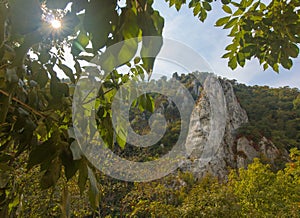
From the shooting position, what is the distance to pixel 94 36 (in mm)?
296

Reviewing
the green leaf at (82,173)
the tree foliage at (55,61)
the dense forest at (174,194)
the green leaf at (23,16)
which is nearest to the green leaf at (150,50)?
the tree foliage at (55,61)

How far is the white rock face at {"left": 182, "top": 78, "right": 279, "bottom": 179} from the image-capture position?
10.8m

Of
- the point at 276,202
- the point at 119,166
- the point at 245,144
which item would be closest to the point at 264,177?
the point at 276,202

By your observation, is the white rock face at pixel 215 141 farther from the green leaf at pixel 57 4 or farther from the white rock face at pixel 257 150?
the green leaf at pixel 57 4

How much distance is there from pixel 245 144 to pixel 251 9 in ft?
52.0

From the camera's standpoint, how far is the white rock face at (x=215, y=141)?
10828 mm

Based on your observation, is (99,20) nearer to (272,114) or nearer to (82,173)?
(82,173)

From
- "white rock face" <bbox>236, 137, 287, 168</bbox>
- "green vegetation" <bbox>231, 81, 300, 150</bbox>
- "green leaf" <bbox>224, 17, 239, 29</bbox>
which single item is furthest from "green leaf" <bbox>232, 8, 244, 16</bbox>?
"green vegetation" <bbox>231, 81, 300, 150</bbox>

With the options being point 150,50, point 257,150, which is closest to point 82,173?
point 150,50

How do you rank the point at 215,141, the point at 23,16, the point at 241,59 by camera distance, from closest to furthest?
the point at 23,16, the point at 241,59, the point at 215,141

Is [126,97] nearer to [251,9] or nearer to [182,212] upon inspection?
[251,9]

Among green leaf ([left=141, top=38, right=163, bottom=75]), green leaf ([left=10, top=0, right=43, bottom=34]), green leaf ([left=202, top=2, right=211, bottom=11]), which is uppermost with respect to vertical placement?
green leaf ([left=202, top=2, right=211, bottom=11])

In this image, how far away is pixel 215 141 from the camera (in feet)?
47.1

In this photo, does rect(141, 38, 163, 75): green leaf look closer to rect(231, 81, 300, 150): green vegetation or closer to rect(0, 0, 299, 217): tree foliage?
rect(0, 0, 299, 217): tree foliage
